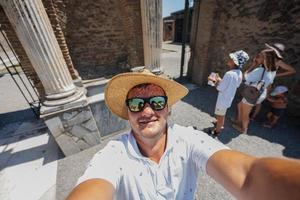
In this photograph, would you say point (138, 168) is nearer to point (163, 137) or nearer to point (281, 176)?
point (163, 137)

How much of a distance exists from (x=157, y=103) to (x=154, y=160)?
459 millimetres

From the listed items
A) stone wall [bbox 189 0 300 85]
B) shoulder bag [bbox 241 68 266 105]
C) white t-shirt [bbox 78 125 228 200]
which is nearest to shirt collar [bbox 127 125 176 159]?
white t-shirt [bbox 78 125 228 200]

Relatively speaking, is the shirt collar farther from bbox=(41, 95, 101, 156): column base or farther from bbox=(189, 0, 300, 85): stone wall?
bbox=(189, 0, 300, 85): stone wall

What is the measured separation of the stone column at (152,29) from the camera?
332 centimetres

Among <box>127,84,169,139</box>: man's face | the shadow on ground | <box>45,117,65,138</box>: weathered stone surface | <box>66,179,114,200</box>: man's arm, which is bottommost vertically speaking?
the shadow on ground

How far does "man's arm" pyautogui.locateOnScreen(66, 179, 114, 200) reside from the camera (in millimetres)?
919

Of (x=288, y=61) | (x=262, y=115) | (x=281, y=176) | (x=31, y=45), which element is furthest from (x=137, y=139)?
(x=288, y=61)

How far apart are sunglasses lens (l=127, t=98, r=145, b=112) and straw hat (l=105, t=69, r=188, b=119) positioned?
0.47 ft

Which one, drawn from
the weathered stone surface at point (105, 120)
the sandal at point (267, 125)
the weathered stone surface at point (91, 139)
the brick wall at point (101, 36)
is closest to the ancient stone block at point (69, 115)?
the weathered stone surface at point (105, 120)

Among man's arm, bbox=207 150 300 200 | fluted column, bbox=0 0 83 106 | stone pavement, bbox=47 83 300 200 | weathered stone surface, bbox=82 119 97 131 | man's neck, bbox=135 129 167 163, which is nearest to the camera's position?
man's arm, bbox=207 150 300 200

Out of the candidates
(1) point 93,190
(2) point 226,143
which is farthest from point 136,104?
(2) point 226,143

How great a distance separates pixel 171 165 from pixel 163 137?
0.73 ft

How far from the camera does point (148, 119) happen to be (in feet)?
3.91

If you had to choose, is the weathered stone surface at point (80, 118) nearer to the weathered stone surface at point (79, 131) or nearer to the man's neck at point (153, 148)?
the weathered stone surface at point (79, 131)
